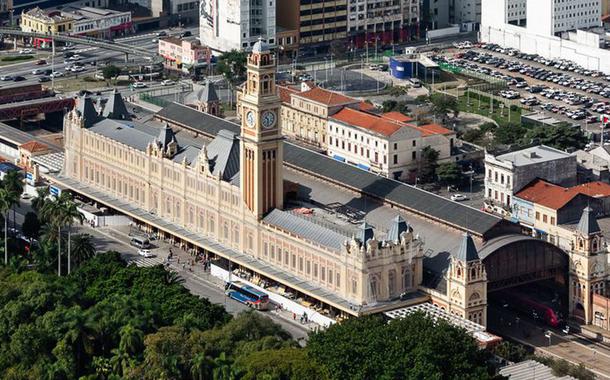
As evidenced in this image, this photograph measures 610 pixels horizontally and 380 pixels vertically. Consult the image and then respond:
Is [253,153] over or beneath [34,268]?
over

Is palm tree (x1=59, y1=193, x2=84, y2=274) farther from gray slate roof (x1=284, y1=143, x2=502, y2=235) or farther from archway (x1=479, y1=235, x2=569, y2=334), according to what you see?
archway (x1=479, y1=235, x2=569, y2=334)

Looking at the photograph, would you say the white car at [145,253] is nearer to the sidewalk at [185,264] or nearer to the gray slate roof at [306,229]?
the sidewalk at [185,264]

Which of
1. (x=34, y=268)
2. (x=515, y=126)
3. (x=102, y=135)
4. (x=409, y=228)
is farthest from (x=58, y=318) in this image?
(x=515, y=126)

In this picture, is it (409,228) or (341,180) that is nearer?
(409,228)

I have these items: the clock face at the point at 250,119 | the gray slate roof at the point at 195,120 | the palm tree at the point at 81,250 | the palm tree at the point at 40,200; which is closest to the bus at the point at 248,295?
the palm tree at the point at 81,250

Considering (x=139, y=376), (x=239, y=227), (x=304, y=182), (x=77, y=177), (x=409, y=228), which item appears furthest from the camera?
(x=77, y=177)

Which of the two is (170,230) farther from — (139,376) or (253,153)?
(139,376)
